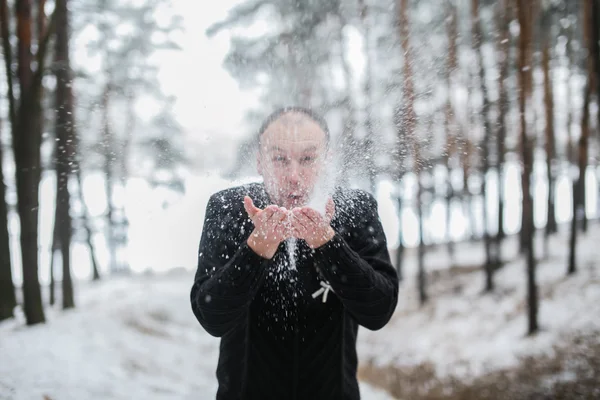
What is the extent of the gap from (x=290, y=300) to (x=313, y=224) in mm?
449

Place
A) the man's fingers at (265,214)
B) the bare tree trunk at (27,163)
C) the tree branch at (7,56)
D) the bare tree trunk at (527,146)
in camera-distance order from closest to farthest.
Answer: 1. the man's fingers at (265,214)
2. the tree branch at (7,56)
3. the bare tree trunk at (27,163)
4. the bare tree trunk at (527,146)

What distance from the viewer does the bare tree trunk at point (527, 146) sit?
22.4 ft

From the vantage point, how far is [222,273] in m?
1.25

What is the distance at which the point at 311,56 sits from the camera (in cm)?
185

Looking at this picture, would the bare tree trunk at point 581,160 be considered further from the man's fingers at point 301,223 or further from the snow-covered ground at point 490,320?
the man's fingers at point 301,223

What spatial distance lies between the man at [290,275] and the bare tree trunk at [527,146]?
6.48 m

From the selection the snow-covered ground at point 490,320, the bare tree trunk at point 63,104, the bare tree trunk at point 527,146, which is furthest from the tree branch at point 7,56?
the bare tree trunk at point 527,146

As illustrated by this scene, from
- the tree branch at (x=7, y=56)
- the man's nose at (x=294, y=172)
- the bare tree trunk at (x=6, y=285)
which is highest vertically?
the tree branch at (x=7, y=56)

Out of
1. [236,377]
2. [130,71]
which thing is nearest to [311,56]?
[130,71]

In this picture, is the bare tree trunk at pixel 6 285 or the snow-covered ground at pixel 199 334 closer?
the snow-covered ground at pixel 199 334

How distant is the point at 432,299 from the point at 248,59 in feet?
36.2

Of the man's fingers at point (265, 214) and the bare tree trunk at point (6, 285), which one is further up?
the man's fingers at point (265, 214)

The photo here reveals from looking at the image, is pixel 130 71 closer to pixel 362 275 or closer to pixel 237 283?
pixel 237 283

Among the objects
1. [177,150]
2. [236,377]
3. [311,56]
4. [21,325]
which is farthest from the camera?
[21,325]
